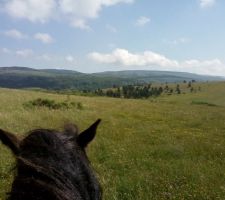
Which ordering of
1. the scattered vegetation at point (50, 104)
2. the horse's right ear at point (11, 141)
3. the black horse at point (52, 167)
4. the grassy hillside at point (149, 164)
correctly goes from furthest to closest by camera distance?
the scattered vegetation at point (50, 104) → the grassy hillside at point (149, 164) → the horse's right ear at point (11, 141) → the black horse at point (52, 167)

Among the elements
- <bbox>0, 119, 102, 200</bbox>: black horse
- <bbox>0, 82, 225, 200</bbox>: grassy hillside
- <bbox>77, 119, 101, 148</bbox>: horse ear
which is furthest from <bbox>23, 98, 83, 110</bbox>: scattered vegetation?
<bbox>0, 119, 102, 200</bbox>: black horse

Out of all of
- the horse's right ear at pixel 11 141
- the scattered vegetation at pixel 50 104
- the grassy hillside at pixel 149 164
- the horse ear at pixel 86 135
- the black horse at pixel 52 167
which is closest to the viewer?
the black horse at pixel 52 167

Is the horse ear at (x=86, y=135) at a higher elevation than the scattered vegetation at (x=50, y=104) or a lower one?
higher

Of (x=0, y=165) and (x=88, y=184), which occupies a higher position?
(x=88, y=184)

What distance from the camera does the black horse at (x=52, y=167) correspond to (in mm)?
2072

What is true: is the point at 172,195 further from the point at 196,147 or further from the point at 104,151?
the point at 196,147

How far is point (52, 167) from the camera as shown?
2221 millimetres

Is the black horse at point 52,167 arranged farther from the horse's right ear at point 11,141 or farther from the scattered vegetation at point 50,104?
the scattered vegetation at point 50,104

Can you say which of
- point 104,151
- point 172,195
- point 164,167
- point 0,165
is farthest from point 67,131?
point 104,151

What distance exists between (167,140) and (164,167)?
576cm

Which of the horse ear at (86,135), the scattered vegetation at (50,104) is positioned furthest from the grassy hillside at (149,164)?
the scattered vegetation at (50,104)

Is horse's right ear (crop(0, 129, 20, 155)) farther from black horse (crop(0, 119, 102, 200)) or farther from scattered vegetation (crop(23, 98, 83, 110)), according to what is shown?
scattered vegetation (crop(23, 98, 83, 110))

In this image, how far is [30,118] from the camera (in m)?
19.6

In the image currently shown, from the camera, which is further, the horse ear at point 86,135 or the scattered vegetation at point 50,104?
the scattered vegetation at point 50,104
